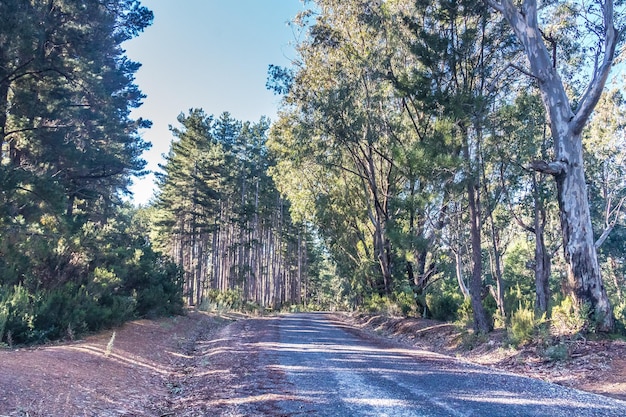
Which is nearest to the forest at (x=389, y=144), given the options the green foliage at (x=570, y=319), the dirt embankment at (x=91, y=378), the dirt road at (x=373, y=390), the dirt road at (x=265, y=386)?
the green foliage at (x=570, y=319)

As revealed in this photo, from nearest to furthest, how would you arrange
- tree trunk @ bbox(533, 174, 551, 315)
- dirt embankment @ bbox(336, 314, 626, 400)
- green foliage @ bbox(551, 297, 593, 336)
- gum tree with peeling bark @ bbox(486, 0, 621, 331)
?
dirt embankment @ bbox(336, 314, 626, 400) < green foliage @ bbox(551, 297, 593, 336) < gum tree with peeling bark @ bbox(486, 0, 621, 331) < tree trunk @ bbox(533, 174, 551, 315)

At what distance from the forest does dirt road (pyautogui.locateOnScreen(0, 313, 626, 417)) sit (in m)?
2.37

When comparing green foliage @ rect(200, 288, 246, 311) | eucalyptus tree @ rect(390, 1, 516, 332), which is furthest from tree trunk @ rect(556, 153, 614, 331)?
green foliage @ rect(200, 288, 246, 311)

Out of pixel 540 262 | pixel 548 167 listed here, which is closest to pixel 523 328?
pixel 548 167

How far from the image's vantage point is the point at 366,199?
22.6 m

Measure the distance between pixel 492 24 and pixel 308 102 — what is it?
338 inches

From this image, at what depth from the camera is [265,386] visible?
6.39 m

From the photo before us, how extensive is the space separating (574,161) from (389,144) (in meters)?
8.78

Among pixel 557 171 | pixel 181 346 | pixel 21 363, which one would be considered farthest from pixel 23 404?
pixel 557 171

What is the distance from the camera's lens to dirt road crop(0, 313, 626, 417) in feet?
15.9

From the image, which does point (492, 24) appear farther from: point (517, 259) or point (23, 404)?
point (517, 259)

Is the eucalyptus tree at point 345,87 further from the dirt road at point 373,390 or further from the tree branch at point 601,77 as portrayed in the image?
Result: the dirt road at point 373,390

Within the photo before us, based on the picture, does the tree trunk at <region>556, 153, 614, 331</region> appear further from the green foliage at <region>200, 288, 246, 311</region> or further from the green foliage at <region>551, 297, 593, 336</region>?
the green foliage at <region>200, 288, 246, 311</region>

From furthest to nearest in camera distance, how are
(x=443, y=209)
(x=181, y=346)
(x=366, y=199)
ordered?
1. (x=366, y=199)
2. (x=443, y=209)
3. (x=181, y=346)
